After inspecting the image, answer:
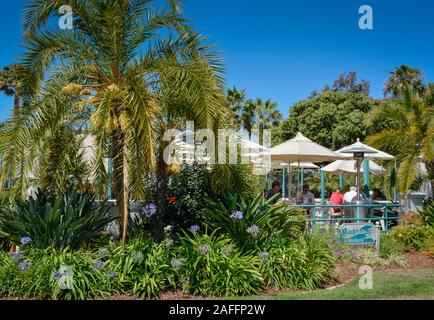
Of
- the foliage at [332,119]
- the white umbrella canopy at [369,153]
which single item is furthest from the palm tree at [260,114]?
the white umbrella canopy at [369,153]

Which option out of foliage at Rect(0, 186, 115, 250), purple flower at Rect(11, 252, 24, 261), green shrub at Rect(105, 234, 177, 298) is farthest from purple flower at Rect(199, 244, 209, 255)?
purple flower at Rect(11, 252, 24, 261)

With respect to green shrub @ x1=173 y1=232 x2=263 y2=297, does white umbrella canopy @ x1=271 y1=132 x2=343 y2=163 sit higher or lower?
higher

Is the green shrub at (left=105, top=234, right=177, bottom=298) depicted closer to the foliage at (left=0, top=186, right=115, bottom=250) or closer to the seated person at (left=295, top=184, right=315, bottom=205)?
the foliage at (left=0, top=186, right=115, bottom=250)

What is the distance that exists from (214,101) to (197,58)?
1131mm

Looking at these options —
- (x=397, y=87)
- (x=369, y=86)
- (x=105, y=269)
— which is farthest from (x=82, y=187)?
(x=369, y=86)

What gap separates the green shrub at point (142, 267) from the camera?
678cm

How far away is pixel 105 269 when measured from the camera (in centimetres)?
695

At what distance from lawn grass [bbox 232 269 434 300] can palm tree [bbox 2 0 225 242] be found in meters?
3.01

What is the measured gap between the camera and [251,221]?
8.07 meters

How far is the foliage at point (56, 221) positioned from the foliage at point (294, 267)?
2.84m

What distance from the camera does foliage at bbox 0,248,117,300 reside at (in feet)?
21.4

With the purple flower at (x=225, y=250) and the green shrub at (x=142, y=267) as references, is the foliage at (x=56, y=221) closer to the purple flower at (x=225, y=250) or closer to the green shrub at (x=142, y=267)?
the green shrub at (x=142, y=267)

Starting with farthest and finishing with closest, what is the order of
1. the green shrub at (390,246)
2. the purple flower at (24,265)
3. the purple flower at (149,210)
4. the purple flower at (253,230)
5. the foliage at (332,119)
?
1. the foliage at (332,119)
2. the green shrub at (390,246)
3. the purple flower at (149,210)
4. the purple flower at (253,230)
5. the purple flower at (24,265)
